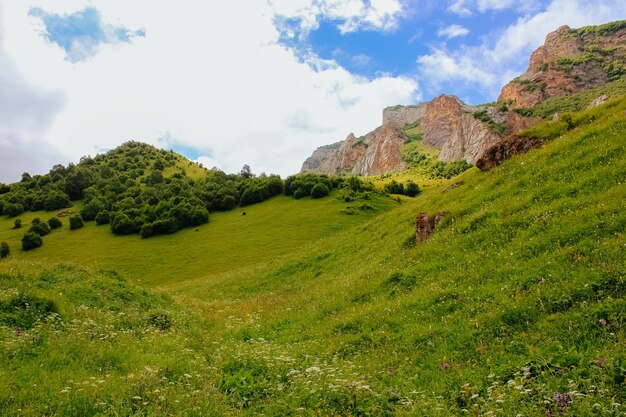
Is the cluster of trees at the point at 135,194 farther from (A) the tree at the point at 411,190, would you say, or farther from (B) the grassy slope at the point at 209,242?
(A) the tree at the point at 411,190

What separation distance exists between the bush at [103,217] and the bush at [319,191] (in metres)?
60.1

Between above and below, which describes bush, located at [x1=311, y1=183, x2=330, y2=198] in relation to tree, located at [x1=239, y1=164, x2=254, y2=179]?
below

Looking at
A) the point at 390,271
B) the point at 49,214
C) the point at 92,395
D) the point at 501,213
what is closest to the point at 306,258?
the point at 390,271

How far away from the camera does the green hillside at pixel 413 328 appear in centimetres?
721

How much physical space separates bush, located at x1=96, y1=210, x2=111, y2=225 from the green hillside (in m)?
98.5

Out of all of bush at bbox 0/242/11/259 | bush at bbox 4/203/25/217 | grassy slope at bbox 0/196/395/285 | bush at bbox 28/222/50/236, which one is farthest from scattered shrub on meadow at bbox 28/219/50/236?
bush at bbox 4/203/25/217

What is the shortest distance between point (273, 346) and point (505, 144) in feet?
69.9

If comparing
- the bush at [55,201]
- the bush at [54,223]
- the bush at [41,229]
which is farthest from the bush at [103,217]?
the bush at [55,201]

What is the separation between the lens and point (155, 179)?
151375 mm

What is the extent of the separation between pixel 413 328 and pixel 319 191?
91814 millimetres

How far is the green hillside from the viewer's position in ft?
23.6

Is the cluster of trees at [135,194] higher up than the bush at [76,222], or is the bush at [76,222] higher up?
the cluster of trees at [135,194]

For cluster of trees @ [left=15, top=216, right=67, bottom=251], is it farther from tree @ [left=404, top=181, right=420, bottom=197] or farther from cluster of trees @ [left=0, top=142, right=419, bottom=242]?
tree @ [left=404, top=181, right=420, bottom=197]

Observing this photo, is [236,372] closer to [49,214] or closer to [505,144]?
[505,144]
